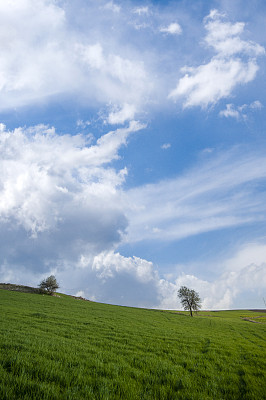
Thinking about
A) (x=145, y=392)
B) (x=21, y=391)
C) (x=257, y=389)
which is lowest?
(x=257, y=389)

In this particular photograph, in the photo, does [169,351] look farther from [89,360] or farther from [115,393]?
[115,393]

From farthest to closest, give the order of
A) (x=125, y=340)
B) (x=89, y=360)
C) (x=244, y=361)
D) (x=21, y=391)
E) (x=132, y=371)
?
1. (x=125, y=340)
2. (x=244, y=361)
3. (x=89, y=360)
4. (x=132, y=371)
5. (x=21, y=391)

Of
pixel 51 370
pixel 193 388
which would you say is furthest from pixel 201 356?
pixel 51 370

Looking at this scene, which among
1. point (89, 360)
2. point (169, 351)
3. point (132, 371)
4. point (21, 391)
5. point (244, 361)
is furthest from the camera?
point (169, 351)

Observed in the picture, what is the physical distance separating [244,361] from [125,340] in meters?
7.51

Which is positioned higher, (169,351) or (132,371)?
(132,371)

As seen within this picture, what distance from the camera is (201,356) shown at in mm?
11867

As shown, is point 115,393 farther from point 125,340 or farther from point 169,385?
point 125,340

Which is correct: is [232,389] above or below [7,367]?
below

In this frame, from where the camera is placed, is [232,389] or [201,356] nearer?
[232,389]

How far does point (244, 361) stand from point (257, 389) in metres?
5.11

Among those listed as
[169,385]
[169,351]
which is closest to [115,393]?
[169,385]

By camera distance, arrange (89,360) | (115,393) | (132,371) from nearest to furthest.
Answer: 1. (115,393)
2. (132,371)
3. (89,360)

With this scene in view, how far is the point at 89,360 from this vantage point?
344 inches
